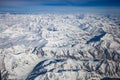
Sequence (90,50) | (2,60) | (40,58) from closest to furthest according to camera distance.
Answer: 1. (2,60)
2. (40,58)
3. (90,50)

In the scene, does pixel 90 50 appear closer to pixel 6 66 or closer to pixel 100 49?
pixel 100 49

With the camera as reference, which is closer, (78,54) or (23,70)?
(23,70)

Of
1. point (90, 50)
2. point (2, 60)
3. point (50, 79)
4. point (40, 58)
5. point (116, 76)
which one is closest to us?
point (50, 79)

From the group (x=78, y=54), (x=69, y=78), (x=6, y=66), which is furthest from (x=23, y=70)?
(x=78, y=54)

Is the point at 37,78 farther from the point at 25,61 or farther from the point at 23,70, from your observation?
the point at 25,61

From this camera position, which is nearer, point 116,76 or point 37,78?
point 37,78

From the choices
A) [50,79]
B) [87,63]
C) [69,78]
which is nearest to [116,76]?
Answer: [87,63]

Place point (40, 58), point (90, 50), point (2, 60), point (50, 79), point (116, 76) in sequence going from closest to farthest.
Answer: point (50, 79) < point (116, 76) < point (2, 60) < point (40, 58) < point (90, 50)

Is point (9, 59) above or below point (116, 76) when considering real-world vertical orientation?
above

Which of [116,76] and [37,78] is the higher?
[37,78]
